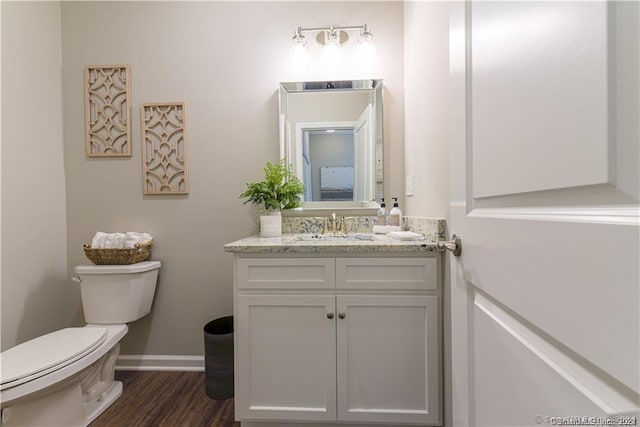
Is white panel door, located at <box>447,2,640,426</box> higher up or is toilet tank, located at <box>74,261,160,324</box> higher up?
white panel door, located at <box>447,2,640,426</box>

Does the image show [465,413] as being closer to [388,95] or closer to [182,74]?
[388,95]

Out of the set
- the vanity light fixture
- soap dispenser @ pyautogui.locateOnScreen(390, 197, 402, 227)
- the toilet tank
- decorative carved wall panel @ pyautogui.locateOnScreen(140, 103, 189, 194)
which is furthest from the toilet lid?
the vanity light fixture

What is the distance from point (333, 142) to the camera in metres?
1.77

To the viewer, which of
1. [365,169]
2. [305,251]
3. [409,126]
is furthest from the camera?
[365,169]

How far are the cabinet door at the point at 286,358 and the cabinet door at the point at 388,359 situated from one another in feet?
0.22

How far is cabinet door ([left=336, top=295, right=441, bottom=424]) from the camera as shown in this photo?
1.18 meters

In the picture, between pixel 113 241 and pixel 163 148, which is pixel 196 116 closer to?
pixel 163 148

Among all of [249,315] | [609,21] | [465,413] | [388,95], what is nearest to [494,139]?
[609,21]

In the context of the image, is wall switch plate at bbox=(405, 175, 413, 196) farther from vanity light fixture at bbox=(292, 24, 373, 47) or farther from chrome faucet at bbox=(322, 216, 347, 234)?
vanity light fixture at bbox=(292, 24, 373, 47)

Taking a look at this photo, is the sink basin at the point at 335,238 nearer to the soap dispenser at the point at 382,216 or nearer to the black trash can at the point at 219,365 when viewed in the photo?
the soap dispenser at the point at 382,216

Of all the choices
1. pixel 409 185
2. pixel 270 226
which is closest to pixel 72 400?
pixel 270 226

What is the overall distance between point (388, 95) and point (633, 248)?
167 cm

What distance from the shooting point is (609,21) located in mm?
328

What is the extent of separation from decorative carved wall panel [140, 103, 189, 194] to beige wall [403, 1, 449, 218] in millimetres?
1455
